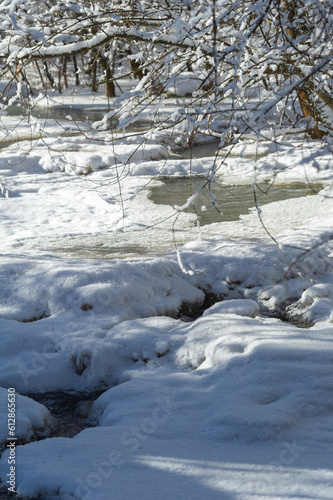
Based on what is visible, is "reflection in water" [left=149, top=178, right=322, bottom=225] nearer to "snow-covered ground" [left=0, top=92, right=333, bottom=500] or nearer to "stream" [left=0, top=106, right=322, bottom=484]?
"stream" [left=0, top=106, right=322, bottom=484]

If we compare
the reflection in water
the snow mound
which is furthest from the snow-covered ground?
the reflection in water

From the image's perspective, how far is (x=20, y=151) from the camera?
43.8 ft

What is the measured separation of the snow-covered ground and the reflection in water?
2.27 feet

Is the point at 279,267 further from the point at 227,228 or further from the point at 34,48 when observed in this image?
the point at 34,48

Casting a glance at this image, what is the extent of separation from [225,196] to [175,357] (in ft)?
18.9

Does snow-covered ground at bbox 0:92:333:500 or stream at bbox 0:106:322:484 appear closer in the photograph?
snow-covered ground at bbox 0:92:333:500

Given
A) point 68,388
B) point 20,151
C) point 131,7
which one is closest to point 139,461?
point 68,388

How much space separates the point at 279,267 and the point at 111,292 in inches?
76.7

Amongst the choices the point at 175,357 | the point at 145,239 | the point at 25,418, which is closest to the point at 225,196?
the point at 145,239

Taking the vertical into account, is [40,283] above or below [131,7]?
below

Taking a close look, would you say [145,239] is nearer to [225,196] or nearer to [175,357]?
[225,196]

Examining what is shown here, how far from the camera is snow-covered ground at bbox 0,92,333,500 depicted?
8.52 feet

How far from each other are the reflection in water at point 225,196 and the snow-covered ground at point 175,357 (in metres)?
0.69

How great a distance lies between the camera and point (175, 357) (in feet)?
13.1
